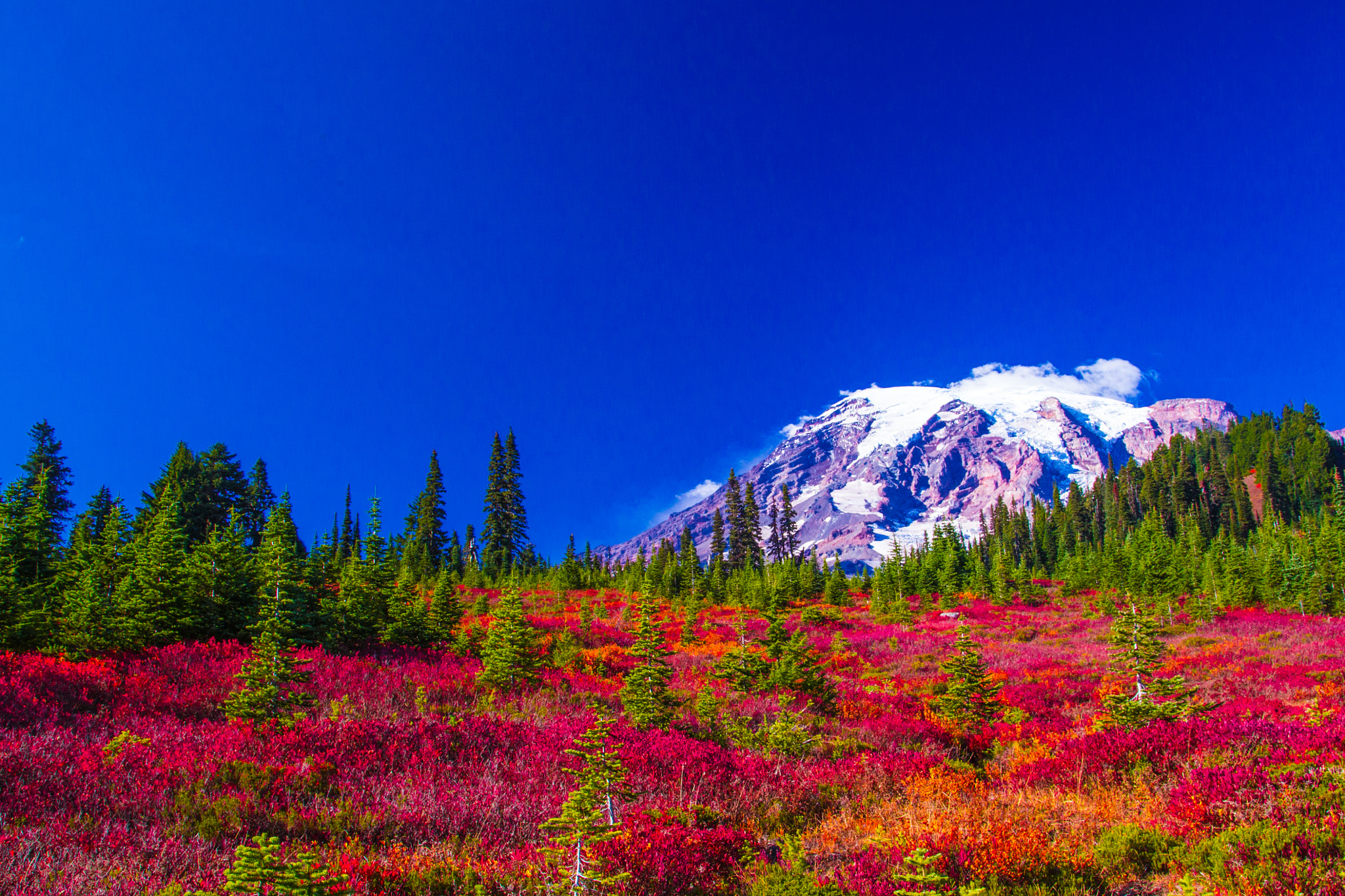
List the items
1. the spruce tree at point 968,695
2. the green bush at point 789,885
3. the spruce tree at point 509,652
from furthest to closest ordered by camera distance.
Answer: the spruce tree at point 509,652
the spruce tree at point 968,695
the green bush at point 789,885

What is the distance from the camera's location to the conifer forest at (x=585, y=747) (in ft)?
16.0

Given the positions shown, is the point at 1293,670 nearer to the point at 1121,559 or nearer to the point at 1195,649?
the point at 1195,649

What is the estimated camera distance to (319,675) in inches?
498

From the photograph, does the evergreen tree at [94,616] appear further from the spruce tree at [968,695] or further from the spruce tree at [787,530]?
the spruce tree at [787,530]

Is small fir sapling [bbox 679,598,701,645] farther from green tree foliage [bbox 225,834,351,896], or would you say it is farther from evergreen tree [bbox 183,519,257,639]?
green tree foliage [bbox 225,834,351,896]

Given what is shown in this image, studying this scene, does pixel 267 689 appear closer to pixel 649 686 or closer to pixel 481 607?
pixel 649 686

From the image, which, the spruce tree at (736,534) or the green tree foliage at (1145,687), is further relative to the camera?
the spruce tree at (736,534)

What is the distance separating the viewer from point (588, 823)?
4.45m

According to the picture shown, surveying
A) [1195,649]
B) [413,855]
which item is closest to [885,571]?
[1195,649]

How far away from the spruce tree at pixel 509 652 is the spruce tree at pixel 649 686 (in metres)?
3.67

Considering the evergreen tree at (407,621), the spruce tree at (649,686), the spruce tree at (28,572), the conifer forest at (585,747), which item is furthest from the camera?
the evergreen tree at (407,621)

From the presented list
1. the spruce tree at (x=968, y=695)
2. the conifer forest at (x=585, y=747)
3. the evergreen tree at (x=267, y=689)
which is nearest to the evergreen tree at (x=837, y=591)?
the conifer forest at (x=585, y=747)

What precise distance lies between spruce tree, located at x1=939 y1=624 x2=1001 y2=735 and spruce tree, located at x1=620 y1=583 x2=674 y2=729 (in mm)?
5969

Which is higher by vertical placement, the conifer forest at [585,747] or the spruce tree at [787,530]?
the spruce tree at [787,530]
